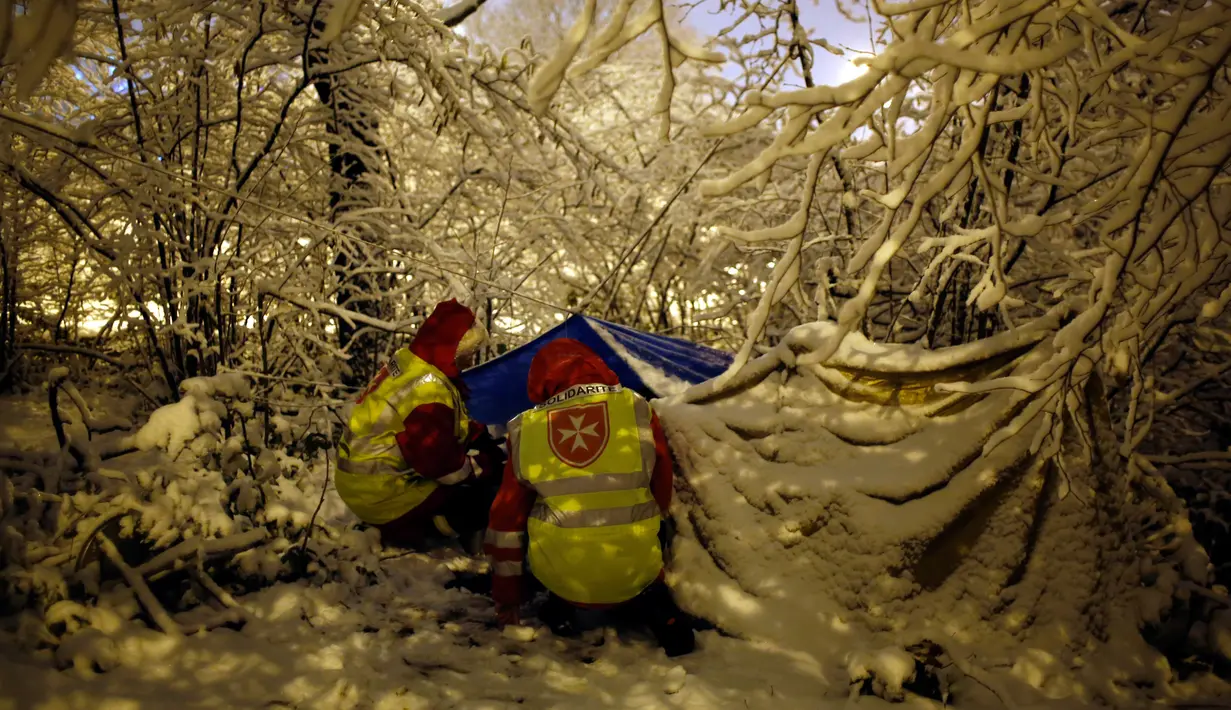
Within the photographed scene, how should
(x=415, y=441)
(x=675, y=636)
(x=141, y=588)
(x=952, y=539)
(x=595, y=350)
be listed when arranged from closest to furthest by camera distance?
(x=141, y=588) → (x=952, y=539) → (x=675, y=636) → (x=415, y=441) → (x=595, y=350)

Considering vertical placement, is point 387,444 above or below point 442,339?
below

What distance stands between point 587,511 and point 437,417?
93 centimetres

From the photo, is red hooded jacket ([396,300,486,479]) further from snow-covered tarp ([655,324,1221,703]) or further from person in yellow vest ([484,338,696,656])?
snow-covered tarp ([655,324,1221,703])

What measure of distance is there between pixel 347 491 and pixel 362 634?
87 centimetres

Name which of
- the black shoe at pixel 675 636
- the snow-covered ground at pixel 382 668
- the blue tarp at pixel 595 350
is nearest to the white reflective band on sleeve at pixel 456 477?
the snow-covered ground at pixel 382 668

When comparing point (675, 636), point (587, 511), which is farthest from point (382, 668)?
point (675, 636)

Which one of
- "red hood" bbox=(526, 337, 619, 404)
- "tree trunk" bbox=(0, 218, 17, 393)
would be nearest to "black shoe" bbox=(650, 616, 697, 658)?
"red hood" bbox=(526, 337, 619, 404)

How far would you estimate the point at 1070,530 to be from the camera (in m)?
2.07

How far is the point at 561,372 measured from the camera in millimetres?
2582

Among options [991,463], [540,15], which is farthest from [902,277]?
[540,15]

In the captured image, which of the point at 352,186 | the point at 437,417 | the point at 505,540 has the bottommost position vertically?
the point at 505,540

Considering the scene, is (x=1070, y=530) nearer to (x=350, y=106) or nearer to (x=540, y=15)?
(x=350, y=106)

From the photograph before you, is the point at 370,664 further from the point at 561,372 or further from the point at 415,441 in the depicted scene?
the point at 561,372

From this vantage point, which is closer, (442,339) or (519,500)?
(519,500)
